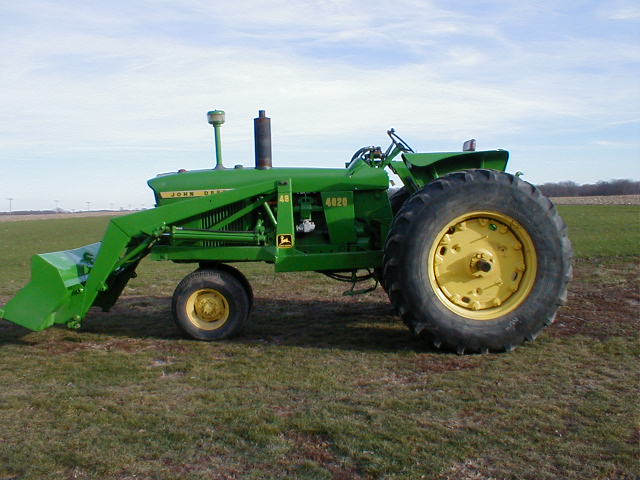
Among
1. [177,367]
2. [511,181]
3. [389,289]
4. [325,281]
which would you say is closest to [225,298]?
[177,367]

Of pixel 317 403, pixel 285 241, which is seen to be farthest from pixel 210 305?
pixel 317 403

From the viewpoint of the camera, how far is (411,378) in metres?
4.81

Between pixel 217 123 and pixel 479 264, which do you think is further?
pixel 217 123

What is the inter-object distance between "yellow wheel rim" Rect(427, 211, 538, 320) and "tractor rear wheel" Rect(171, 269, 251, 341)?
2.07 m

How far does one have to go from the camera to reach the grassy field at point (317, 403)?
11.0 ft

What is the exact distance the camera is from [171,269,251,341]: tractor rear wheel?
6.17 meters

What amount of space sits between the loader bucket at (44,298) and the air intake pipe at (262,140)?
7.65 ft

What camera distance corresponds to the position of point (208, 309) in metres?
6.22

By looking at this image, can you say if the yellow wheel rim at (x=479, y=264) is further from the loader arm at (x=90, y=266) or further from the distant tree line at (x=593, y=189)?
the distant tree line at (x=593, y=189)

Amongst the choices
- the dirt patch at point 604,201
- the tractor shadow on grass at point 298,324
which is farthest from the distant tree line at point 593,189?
the tractor shadow on grass at point 298,324

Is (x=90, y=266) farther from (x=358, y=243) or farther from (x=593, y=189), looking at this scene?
(x=593, y=189)

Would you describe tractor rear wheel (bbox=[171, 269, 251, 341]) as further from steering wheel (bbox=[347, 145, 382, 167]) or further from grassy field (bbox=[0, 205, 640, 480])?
steering wheel (bbox=[347, 145, 382, 167])

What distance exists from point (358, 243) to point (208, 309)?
1.73m

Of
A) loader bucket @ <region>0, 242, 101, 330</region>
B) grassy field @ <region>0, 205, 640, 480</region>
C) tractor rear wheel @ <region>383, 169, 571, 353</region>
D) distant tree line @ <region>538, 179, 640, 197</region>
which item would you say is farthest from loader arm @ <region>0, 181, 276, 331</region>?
distant tree line @ <region>538, 179, 640, 197</region>
